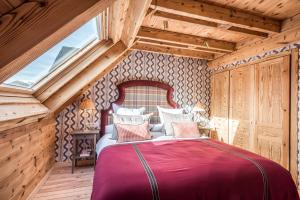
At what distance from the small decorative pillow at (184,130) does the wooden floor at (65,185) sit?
5.05ft

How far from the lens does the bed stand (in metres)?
1.30

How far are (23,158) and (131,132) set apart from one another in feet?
4.37

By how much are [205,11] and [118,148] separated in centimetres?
198

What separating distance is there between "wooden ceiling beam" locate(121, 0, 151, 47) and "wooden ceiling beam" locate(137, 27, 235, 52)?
1.72ft

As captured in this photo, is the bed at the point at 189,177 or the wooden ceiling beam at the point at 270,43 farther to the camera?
the wooden ceiling beam at the point at 270,43

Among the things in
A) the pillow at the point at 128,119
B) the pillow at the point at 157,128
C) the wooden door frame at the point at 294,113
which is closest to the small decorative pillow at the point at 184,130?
the pillow at the point at 157,128

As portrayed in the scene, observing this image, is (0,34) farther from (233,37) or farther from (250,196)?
(233,37)

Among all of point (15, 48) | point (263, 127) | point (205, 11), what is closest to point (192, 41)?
point (205, 11)

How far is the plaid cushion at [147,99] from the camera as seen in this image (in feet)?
11.7

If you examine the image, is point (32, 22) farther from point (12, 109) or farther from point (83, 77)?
point (83, 77)

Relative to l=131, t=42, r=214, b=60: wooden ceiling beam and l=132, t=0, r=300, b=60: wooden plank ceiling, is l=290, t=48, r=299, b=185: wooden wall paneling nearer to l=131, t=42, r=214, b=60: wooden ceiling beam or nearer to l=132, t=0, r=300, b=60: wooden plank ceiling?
l=132, t=0, r=300, b=60: wooden plank ceiling

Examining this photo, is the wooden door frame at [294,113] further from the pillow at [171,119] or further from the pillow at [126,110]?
the pillow at [126,110]

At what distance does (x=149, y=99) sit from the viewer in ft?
12.1

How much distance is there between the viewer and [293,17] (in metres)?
2.34
